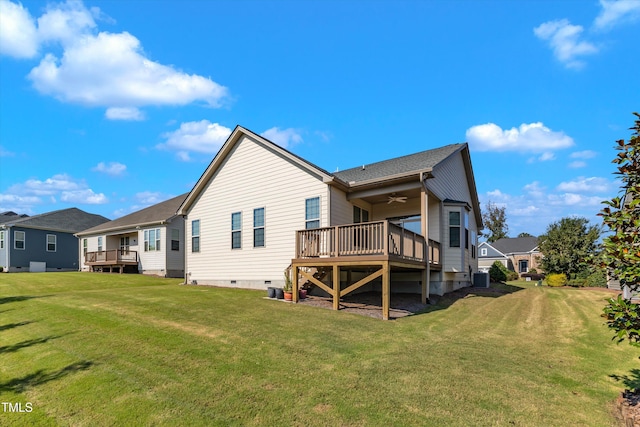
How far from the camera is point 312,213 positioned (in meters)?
14.3

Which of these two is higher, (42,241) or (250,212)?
(250,212)

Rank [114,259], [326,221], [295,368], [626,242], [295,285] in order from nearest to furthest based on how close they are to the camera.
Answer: [626,242] → [295,368] → [295,285] → [326,221] → [114,259]

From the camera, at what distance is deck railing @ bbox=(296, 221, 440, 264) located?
10.9 metres

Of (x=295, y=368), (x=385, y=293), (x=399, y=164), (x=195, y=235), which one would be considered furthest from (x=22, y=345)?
(x=399, y=164)

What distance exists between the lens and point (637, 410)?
4820 millimetres

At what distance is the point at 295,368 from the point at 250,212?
1143 cm

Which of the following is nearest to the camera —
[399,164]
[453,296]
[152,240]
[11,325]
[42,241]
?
[11,325]

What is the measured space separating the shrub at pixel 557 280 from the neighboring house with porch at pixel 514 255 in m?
22.0

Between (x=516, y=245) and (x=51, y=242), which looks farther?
(x=516, y=245)

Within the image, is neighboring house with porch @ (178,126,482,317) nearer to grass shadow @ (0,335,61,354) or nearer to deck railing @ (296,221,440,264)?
deck railing @ (296,221,440,264)

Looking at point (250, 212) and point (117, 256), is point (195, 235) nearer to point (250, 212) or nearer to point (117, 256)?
point (250, 212)

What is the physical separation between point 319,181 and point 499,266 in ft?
59.8

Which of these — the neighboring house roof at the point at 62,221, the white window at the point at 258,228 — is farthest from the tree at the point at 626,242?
the neighboring house roof at the point at 62,221

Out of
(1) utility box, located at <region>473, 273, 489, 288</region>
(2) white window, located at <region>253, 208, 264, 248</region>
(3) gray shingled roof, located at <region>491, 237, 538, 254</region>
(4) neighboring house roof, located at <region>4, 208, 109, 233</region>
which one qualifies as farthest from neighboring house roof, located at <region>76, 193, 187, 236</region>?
(3) gray shingled roof, located at <region>491, 237, 538, 254</region>
